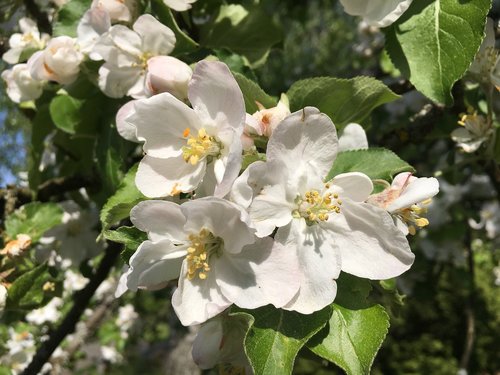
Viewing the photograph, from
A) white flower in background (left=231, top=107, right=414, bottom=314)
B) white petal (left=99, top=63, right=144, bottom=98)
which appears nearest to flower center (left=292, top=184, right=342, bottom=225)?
white flower in background (left=231, top=107, right=414, bottom=314)

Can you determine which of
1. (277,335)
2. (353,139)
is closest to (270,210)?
(277,335)

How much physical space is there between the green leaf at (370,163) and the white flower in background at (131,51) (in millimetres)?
393

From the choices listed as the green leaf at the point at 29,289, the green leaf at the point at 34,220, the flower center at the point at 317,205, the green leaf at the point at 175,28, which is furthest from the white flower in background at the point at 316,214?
the green leaf at the point at 34,220

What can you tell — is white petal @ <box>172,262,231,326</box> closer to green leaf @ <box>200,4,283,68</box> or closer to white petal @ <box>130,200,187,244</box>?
white petal @ <box>130,200,187,244</box>

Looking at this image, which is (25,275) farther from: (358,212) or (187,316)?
(358,212)

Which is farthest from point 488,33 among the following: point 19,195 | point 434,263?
point 434,263

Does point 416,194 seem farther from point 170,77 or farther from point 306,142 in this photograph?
point 170,77

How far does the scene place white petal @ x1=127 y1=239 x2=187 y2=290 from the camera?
81 centimetres

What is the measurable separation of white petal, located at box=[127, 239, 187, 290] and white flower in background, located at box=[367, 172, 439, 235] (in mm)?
303

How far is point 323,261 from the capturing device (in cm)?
83

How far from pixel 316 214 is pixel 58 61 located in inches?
24.8

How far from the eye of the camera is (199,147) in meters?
0.87

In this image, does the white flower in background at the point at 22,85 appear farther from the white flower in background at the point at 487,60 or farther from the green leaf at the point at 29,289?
the white flower in background at the point at 487,60

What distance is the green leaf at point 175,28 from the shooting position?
117cm
